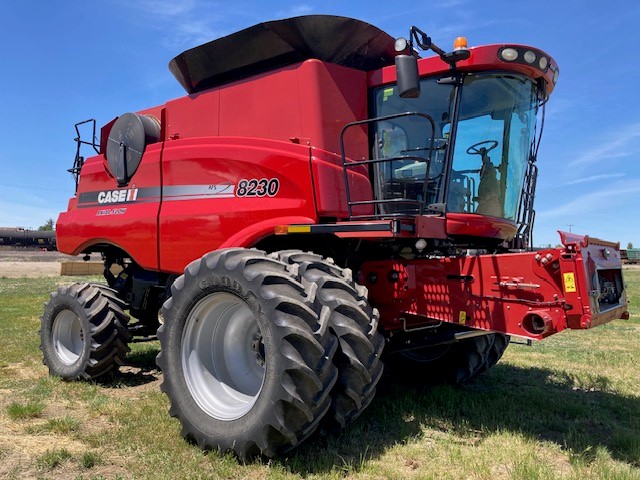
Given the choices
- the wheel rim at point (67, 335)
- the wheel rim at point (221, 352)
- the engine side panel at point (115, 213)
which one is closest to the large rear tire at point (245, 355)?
the wheel rim at point (221, 352)

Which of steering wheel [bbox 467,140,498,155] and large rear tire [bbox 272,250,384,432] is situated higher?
steering wheel [bbox 467,140,498,155]

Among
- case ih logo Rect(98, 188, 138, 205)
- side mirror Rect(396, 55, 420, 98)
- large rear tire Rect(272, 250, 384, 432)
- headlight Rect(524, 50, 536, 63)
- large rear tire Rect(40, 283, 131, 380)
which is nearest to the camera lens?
large rear tire Rect(272, 250, 384, 432)

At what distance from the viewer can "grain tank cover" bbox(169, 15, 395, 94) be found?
190 inches

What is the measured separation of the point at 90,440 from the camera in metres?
4.04

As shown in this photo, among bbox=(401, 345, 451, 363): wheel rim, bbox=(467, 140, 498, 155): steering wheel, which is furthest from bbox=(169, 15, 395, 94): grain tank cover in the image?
bbox=(401, 345, 451, 363): wheel rim

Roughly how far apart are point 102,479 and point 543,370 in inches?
213

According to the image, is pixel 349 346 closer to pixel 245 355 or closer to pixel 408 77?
pixel 245 355

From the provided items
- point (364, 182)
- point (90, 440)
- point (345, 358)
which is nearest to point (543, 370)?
point (364, 182)

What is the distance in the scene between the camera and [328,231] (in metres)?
4.31

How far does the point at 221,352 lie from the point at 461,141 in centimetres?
265

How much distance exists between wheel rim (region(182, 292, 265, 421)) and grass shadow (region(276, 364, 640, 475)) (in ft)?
2.40

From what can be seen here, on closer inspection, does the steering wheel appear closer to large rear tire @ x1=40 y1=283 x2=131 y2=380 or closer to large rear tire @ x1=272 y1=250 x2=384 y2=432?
large rear tire @ x1=272 y1=250 x2=384 y2=432

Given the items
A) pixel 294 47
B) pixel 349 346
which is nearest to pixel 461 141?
pixel 294 47

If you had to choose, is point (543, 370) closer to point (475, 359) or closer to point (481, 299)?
point (475, 359)
